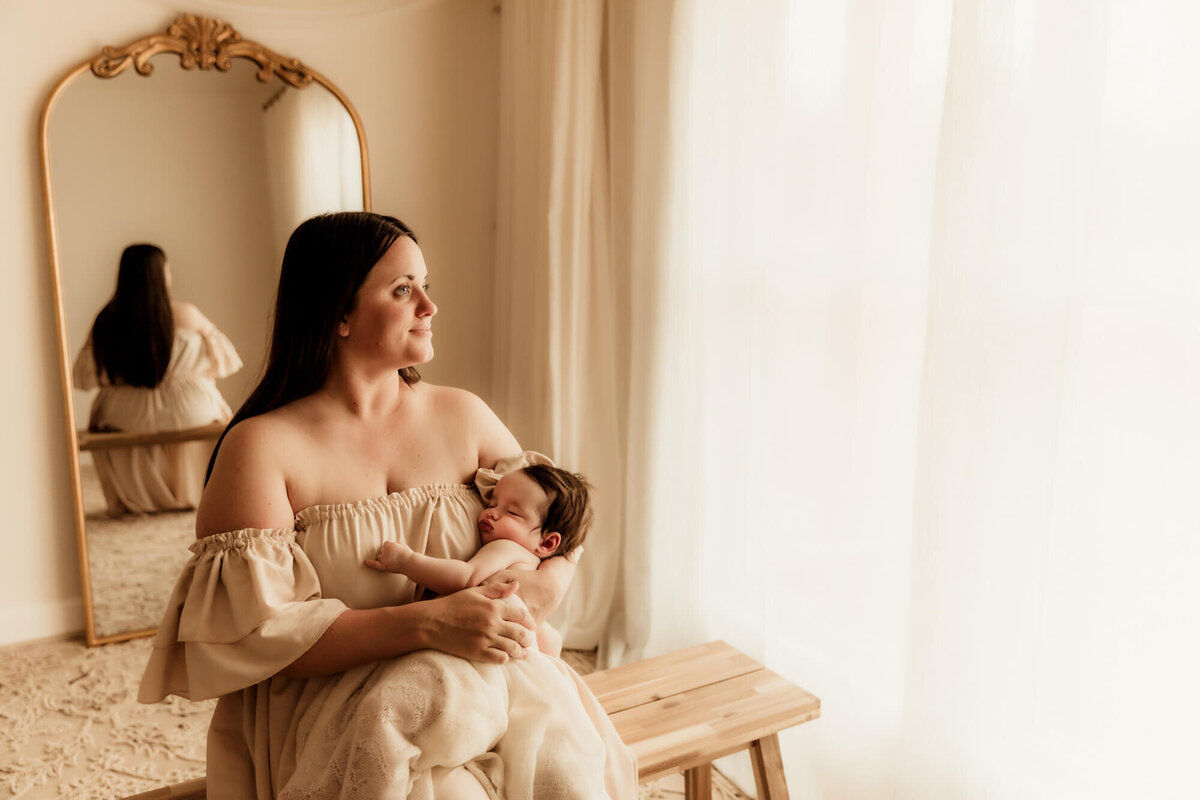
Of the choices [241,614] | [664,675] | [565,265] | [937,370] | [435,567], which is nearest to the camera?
[241,614]

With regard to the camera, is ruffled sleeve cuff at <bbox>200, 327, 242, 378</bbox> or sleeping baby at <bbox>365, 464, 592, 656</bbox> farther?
ruffled sleeve cuff at <bbox>200, 327, 242, 378</bbox>

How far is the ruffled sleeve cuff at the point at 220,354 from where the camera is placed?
9.45 ft

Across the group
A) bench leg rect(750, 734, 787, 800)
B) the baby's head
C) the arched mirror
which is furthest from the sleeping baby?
the arched mirror

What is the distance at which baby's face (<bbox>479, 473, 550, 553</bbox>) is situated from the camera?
144 cm

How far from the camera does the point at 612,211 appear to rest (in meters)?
2.74

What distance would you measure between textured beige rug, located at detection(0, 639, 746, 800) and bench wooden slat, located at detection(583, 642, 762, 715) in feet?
1.55

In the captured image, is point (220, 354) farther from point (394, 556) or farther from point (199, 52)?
point (394, 556)

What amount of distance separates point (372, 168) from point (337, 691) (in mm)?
2260

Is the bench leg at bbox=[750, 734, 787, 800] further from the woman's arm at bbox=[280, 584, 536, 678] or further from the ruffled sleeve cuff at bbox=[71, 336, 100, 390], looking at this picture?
the ruffled sleeve cuff at bbox=[71, 336, 100, 390]

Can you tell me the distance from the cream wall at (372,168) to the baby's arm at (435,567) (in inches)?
77.6

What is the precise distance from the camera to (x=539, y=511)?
1472 mm

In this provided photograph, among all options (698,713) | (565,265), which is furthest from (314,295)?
(565,265)

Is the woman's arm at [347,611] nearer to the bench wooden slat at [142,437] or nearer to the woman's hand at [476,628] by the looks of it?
the woman's hand at [476,628]

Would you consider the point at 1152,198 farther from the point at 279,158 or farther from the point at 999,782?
the point at 279,158
